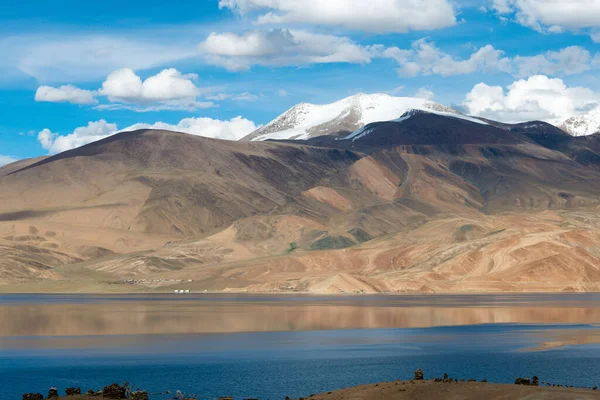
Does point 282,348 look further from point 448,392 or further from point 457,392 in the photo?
point 457,392

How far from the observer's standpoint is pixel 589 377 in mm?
52156

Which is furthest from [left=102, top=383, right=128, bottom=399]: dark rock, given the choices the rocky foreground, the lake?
the lake

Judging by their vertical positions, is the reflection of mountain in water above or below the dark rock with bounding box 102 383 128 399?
above

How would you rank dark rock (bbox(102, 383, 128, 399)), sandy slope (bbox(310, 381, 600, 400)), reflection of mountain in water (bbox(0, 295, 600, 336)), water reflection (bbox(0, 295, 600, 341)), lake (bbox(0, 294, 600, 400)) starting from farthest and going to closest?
reflection of mountain in water (bbox(0, 295, 600, 336)), water reflection (bbox(0, 295, 600, 341)), lake (bbox(0, 294, 600, 400)), dark rock (bbox(102, 383, 128, 399)), sandy slope (bbox(310, 381, 600, 400))

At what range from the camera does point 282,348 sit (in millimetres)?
72250

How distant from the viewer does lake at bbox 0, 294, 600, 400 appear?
53625mm

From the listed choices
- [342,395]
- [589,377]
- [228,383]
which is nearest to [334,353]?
[228,383]

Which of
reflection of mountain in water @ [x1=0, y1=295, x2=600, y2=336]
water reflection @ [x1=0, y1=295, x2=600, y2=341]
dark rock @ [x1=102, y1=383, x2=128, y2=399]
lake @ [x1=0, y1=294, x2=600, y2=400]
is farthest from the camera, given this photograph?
reflection of mountain in water @ [x1=0, y1=295, x2=600, y2=336]

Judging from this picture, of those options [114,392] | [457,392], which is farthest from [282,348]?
[457,392]

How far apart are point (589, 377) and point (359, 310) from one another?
72.2 meters

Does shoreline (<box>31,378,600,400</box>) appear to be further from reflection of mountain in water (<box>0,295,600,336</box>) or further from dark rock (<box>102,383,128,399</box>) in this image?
reflection of mountain in water (<box>0,295,600,336</box>)

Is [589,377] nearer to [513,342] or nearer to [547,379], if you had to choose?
[547,379]

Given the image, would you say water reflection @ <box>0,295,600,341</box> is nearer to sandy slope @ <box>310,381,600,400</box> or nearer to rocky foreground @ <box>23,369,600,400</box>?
rocky foreground @ <box>23,369,600,400</box>

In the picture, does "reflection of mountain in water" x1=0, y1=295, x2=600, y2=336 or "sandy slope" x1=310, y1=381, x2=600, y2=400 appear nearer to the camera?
"sandy slope" x1=310, y1=381, x2=600, y2=400
